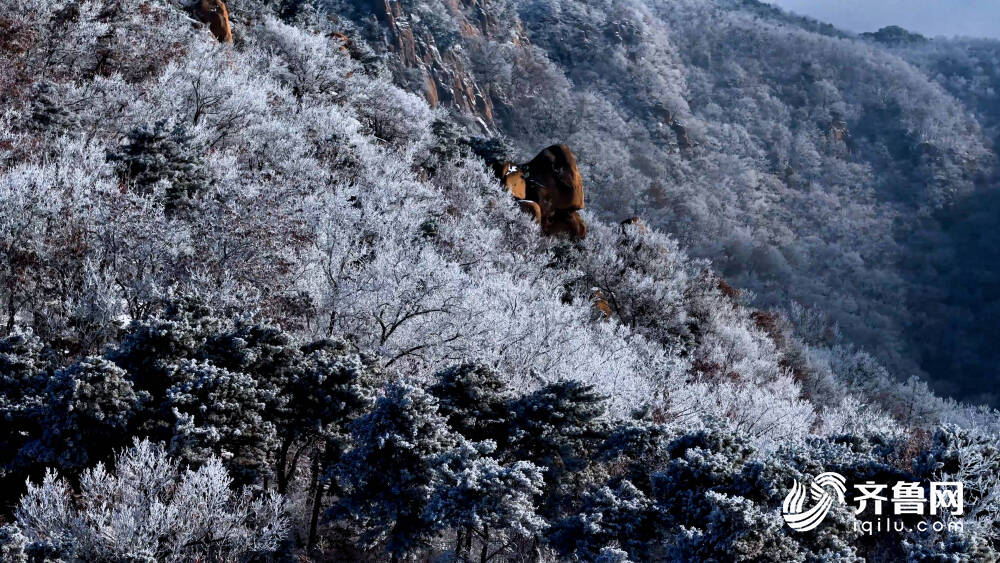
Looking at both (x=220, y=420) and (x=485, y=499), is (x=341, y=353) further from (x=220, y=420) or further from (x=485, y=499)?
(x=485, y=499)

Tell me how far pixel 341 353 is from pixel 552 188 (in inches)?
1570

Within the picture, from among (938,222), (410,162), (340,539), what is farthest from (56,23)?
(938,222)

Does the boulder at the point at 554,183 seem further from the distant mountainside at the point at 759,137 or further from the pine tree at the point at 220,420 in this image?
the pine tree at the point at 220,420

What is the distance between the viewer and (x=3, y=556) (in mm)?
10359

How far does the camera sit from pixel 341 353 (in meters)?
19.0

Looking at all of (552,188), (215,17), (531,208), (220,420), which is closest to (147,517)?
(220,420)

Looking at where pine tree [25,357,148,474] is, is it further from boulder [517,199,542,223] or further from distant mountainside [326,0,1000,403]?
distant mountainside [326,0,1000,403]

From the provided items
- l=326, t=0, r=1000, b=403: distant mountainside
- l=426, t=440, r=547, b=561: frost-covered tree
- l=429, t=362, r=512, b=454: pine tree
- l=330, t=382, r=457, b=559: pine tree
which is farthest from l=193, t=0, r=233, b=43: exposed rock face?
l=426, t=440, r=547, b=561: frost-covered tree

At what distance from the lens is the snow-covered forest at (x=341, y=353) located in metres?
14.3

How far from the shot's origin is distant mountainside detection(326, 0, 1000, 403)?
315 feet

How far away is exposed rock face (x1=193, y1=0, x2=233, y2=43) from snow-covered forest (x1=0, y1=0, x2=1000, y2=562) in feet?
1.24

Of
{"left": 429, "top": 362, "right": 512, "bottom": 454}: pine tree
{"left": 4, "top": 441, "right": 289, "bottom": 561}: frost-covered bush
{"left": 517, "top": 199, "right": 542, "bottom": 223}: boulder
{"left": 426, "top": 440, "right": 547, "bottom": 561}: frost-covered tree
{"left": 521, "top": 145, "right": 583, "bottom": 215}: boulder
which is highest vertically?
{"left": 426, "top": 440, "right": 547, "bottom": 561}: frost-covered tree

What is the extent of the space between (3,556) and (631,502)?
451 inches

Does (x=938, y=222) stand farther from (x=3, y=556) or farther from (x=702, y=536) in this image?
(x=3, y=556)
